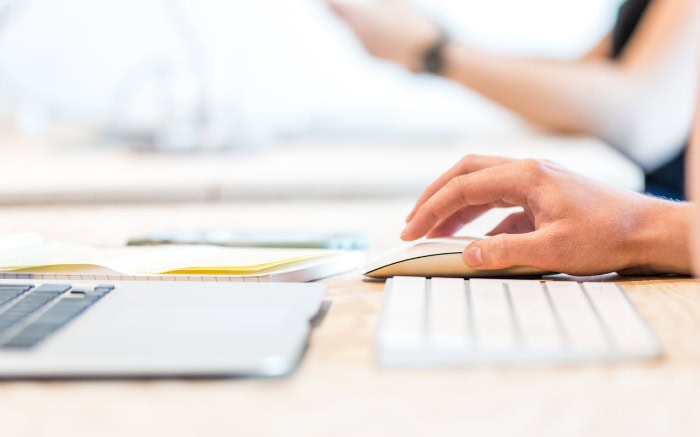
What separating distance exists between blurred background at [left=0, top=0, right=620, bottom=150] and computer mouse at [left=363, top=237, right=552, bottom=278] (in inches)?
62.0

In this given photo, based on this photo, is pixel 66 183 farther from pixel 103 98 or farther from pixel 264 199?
pixel 103 98

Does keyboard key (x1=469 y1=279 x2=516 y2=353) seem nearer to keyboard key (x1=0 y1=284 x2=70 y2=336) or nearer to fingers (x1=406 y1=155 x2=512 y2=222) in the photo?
fingers (x1=406 y1=155 x2=512 y2=222)

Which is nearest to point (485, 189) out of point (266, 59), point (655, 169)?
point (655, 169)

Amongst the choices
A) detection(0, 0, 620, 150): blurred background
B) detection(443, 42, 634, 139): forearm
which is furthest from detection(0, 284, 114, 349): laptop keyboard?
detection(0, 0, 620, 150): blurred background

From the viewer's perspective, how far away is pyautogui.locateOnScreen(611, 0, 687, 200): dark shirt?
1.61m

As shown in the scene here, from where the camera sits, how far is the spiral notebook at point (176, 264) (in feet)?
2.59

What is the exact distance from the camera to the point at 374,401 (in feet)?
1.65

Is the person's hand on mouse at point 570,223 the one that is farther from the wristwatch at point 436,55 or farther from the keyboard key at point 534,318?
the wristwatch at point 436,55

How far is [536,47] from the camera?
2.38 metres

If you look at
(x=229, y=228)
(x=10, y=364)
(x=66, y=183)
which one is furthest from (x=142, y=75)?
(x=10, y=364)

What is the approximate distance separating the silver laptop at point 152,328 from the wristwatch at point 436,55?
1.42m

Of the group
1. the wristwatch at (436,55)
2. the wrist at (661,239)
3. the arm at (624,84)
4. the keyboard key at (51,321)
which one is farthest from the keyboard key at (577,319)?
the wristwatch at (436,55)

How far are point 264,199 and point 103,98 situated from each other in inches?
39.7

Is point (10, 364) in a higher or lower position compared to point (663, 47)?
lower
